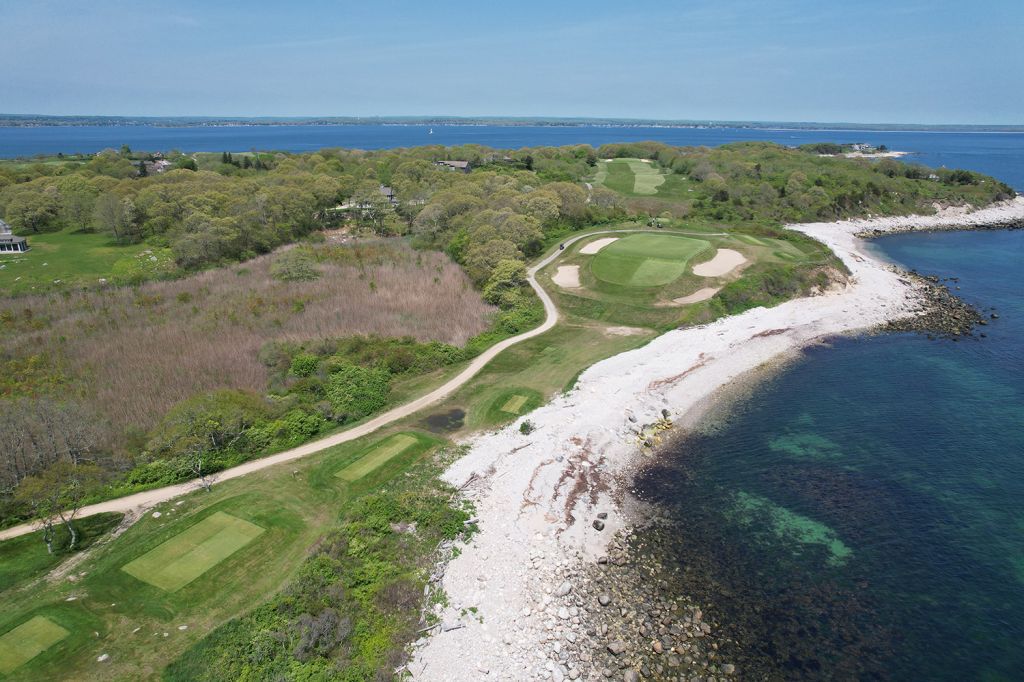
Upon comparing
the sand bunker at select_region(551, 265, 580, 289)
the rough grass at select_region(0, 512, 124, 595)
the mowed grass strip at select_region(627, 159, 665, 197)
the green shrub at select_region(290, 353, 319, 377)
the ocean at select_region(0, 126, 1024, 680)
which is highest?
the mowed grass strip at select_region(627, 159, 665, 197)

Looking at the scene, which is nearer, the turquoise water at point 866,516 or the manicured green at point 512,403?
the turquoise water at point 866,516

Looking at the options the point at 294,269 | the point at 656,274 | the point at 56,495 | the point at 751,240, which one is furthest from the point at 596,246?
the point at 56,495

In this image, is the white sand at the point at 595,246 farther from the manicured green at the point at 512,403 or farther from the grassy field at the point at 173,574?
the grassy field at the point at 173,574

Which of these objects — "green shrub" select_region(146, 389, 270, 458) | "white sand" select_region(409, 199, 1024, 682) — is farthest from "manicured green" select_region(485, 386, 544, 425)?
"green shrub" select_region(146, 389, 270, 458)

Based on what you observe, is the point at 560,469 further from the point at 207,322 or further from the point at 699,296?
the point at 207,322

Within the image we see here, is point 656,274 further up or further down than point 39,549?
further up

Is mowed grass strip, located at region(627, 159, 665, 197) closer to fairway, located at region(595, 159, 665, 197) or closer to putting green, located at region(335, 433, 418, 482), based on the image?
fairway, located at region(595, 159, 665, 197)

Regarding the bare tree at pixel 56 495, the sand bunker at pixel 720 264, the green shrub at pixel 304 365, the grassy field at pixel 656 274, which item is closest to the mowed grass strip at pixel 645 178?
the grassy field at pixel 656 274
